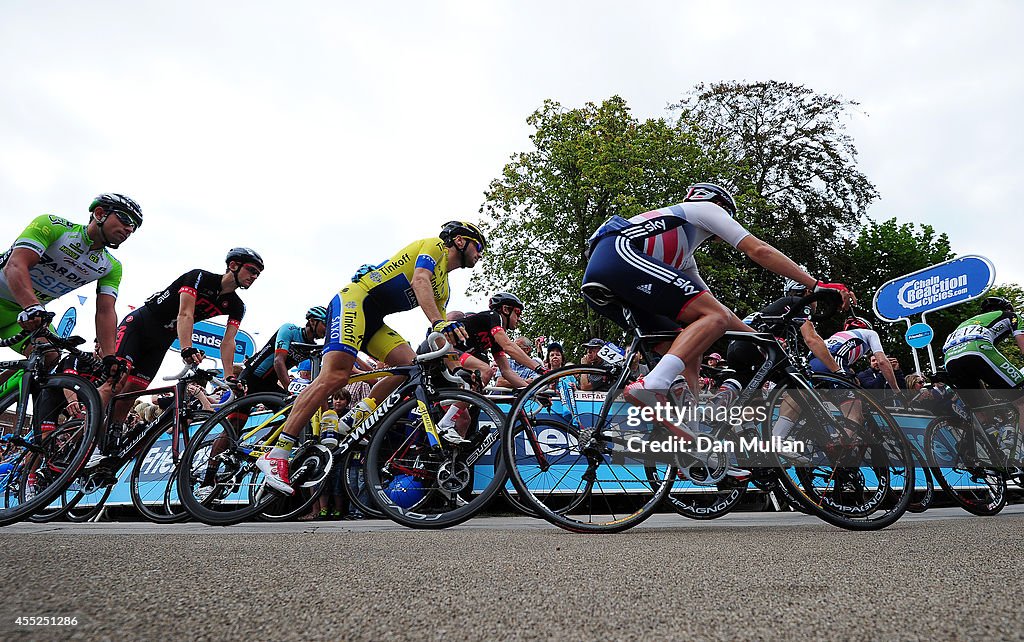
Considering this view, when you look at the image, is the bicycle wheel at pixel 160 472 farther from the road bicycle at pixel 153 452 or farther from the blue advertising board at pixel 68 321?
the blue advertising board at pixel 68 321

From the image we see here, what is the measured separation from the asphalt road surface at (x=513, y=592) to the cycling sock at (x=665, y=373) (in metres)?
1.11

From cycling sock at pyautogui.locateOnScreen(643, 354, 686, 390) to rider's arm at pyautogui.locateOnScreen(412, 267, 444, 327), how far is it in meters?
1.38

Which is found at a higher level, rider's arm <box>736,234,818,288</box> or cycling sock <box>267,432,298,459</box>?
rider's arm <box>736,234,818,288</box>

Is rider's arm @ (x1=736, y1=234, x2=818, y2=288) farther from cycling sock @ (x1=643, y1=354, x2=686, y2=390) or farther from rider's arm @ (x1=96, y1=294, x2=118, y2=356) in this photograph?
rider's arm @ (x1=96, y1=294, x2=118, y2=356)

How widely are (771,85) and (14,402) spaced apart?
25.8 m

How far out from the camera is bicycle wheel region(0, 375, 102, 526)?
13.1ft

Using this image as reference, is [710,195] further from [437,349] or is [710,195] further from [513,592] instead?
[513,592]

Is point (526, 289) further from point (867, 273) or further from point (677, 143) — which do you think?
point (867, 273)

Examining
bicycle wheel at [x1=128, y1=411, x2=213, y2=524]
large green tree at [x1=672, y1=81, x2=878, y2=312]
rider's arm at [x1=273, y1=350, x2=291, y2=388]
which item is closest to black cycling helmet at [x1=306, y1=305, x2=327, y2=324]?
rider's arm at [x1=273, y1=350, x2=291, y2=388]

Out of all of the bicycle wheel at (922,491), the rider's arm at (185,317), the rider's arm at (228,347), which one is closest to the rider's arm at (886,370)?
the bicycle wheel at (922,491)

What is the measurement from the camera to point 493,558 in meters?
2.28

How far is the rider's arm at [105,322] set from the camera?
15.5 feet

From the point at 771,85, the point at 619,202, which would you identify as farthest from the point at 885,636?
the point at 771,85

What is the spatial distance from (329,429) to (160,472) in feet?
4.76
